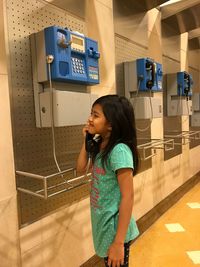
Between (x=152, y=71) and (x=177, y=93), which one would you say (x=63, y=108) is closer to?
(x=152, y=71)

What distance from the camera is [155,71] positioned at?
2.27 metres

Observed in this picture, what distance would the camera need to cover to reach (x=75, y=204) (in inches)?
68.4

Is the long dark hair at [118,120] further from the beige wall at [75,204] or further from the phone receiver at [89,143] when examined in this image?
the beige wall at [75,204]

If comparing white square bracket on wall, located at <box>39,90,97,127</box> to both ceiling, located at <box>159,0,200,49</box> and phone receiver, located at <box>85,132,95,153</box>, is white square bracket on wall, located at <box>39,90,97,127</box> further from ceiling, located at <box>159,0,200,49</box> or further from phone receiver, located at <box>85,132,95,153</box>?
ceiling, located at <box>159,0,200,49</box>

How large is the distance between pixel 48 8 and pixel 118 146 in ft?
3.33

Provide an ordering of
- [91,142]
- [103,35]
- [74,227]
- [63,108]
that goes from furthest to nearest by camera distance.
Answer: [103,35], [74,227], [63,108], [91,142]

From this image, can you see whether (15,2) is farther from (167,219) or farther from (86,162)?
(167,219)

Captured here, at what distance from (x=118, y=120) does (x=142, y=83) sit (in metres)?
1.19

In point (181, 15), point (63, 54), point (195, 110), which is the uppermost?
point (181, 15)

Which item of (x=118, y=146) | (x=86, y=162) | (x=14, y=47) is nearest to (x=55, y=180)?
(x=86, y=162)

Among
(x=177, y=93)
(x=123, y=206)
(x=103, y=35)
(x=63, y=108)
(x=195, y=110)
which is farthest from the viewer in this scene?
(x=195, y=110)

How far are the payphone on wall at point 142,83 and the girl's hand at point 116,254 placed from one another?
135 centimetres

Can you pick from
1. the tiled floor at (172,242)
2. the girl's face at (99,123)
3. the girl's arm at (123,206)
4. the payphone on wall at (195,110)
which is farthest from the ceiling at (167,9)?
the tiled floor at (172,242)

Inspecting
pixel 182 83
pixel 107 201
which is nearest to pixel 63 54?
pixel 107 201
